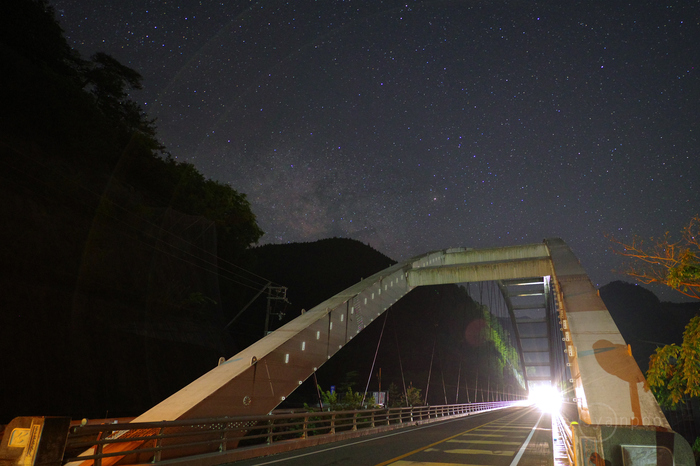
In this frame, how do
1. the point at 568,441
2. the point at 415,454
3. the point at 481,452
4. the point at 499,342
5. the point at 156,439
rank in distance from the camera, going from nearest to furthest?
the point at 156,439
the point at 415,454
the point at 568,441
the point at 481,452
the point at 499,342

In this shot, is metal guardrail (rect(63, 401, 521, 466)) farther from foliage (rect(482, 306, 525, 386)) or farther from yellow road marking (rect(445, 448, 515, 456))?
foliage (rect(482, 306, 525, 386))

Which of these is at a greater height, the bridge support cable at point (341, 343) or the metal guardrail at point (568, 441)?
the bridge support cable at point (341, 343)

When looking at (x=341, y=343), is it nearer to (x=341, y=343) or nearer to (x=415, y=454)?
(x=341, y=343)

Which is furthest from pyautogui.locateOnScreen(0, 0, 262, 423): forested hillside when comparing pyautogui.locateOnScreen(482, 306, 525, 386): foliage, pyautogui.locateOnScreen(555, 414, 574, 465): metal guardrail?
pyautogui.locateOnScreen(482, 306, 525, 386): foliage

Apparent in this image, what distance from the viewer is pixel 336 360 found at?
198 ft

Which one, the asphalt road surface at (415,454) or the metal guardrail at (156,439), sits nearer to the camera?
the metal guardrail at (156,439)

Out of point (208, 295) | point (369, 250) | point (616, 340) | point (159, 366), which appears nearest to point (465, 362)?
point (369, 250)

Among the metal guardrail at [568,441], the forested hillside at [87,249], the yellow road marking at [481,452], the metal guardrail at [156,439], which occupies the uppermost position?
the forested hillside at [87,249]

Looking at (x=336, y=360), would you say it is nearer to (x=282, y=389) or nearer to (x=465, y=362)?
(x=465, y=362)

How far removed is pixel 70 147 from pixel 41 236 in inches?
282

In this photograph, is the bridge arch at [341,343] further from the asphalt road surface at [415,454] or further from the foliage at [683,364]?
the asphalt road surface at [415,454]

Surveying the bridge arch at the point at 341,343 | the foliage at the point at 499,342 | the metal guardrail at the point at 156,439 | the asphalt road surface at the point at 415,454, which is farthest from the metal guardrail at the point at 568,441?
the foliage at the point at 499,342

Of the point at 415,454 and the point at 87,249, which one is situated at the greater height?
the point at 87,249

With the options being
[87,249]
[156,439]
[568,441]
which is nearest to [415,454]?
[568,441]
